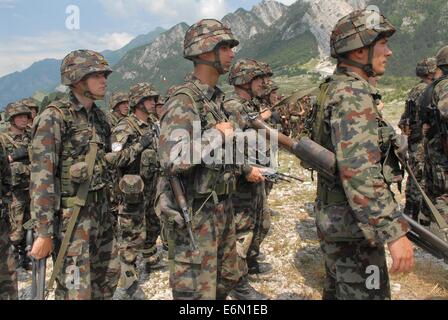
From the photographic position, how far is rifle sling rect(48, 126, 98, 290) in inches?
137

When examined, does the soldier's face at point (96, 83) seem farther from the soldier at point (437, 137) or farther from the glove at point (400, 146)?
the soldier at point (437, 137)

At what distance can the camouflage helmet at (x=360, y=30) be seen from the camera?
9.27 feet

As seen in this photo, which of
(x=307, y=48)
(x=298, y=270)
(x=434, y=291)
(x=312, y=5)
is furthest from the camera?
(x=312, y=5)

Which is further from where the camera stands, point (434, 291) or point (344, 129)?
point (434, 291)

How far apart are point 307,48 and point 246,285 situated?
147 metres

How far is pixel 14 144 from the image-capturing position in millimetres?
7145

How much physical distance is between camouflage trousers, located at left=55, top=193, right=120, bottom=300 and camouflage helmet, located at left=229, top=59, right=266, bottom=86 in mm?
2788

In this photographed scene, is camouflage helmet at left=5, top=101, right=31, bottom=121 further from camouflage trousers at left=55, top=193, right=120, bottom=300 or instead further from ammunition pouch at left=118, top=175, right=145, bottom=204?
camouflage trousers at left=55, top=193, right=120, bottom=300

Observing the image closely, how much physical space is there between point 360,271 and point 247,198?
2.43m

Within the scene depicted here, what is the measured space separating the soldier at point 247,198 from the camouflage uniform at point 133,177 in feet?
4.45

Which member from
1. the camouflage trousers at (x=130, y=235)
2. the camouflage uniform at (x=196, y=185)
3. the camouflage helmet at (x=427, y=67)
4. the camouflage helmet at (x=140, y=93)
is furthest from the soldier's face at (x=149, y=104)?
the camouflage helmet at (x=427, y=67)

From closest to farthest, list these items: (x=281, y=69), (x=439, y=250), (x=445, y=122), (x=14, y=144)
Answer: (x=439, y=250) < (x=445, y=122) < (x=14, y=144) < (x=281, y=69)

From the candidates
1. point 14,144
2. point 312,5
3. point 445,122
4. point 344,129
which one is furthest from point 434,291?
point 312,5

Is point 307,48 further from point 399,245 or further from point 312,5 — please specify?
point 399,245
